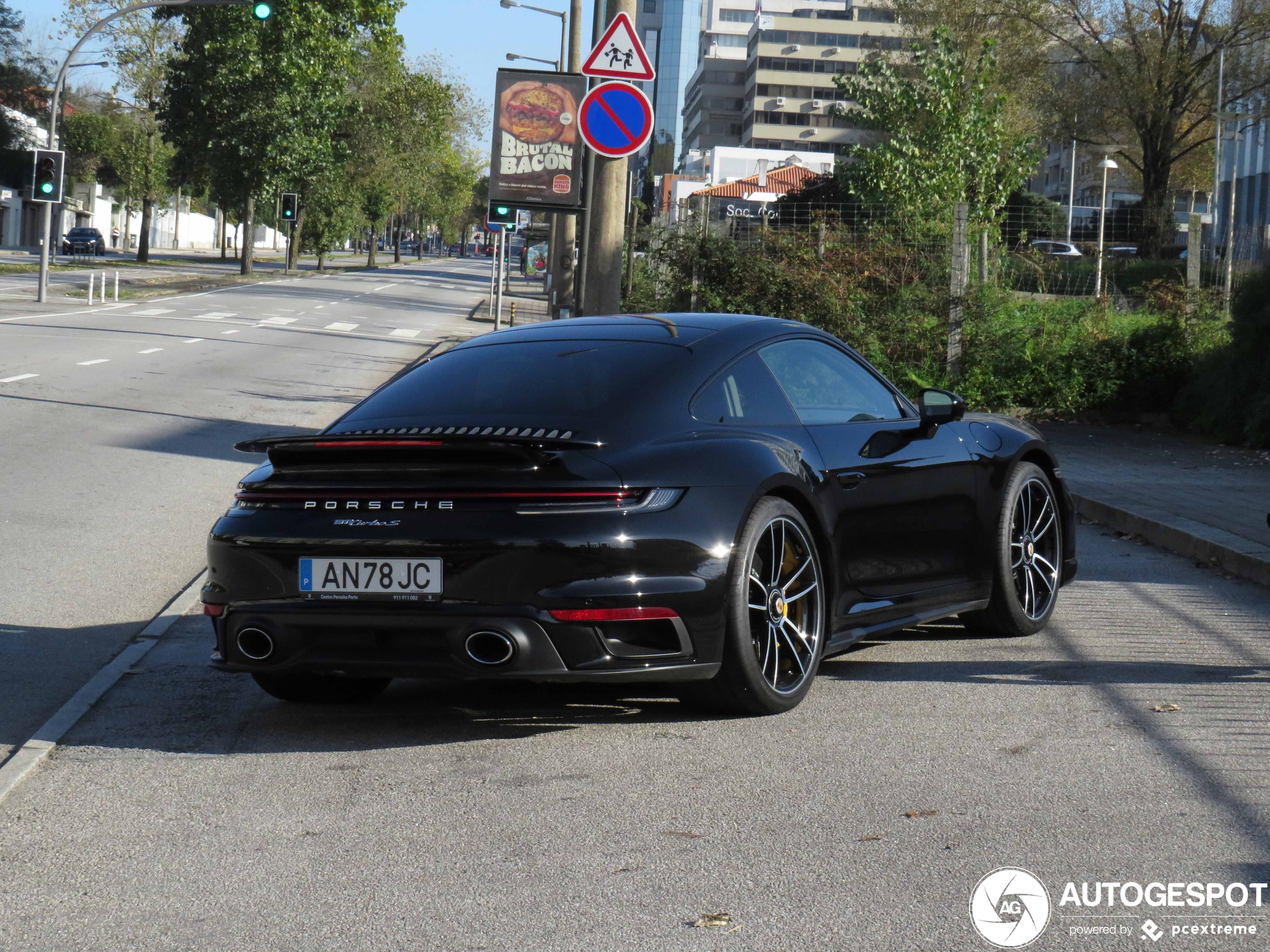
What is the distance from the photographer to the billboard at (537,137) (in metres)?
14.3

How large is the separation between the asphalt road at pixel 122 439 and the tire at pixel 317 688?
29.5 inches

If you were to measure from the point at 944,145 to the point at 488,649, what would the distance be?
19.4m

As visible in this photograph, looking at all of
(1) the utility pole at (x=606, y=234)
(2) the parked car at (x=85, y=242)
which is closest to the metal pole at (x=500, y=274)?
(1) the utility pole at (x=606, y=234)

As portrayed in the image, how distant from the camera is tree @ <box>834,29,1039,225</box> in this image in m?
22.4

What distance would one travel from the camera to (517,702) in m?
5.46

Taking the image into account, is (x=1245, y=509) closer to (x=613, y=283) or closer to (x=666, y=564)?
(x=613, y=283)

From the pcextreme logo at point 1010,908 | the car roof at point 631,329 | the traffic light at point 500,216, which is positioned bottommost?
the pcextreme logo at point 1010,908

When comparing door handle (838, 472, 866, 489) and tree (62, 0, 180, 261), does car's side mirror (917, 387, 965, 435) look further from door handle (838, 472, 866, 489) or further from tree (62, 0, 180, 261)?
tree (62, 0, 180, 261)

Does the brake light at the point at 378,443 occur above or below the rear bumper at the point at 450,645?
above

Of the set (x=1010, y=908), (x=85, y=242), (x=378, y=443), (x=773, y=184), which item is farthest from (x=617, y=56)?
(x=85, y=242)

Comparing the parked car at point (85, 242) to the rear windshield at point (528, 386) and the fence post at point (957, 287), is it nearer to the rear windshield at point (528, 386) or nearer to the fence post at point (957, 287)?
the fence post at point (957, 287)

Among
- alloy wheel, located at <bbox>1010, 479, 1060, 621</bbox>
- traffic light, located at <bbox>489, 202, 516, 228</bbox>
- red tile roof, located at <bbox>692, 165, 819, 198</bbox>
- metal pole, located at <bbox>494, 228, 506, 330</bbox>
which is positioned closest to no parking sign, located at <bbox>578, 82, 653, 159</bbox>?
alloy wheel, located at <bbox>1010, 479, 1060, 621</bbox>

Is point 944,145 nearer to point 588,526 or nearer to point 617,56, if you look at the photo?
point 617,56

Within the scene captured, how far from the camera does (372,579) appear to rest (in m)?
4.68
